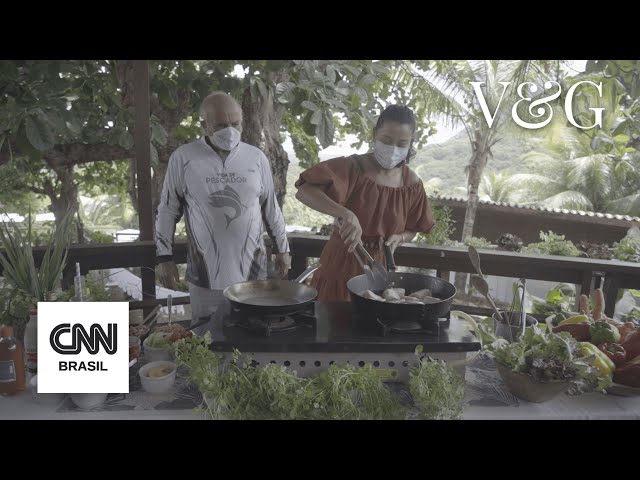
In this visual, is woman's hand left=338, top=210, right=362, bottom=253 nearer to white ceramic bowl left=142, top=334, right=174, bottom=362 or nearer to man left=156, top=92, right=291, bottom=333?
man left=156, top=92, right=291, bottom=333

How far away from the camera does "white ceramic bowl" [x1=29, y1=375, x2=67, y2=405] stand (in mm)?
1422

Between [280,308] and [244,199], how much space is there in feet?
3.20

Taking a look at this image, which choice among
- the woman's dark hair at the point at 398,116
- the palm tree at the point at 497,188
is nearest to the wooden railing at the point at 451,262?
the woman's dark hair at the point at 398,116

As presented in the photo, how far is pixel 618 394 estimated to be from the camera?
1555 mm

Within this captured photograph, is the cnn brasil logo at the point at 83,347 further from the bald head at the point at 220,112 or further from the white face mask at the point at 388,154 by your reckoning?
the white face mask at the point at 388,154

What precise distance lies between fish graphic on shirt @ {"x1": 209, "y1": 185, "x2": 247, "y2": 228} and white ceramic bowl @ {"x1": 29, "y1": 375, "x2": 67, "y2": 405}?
43.8 inches

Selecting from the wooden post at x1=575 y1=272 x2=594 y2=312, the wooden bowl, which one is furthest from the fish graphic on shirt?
the wooden post at x1=575 y1=272 x2=594 y2=312

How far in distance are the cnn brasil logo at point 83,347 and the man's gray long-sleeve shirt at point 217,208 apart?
90cm

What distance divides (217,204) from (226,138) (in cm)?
31

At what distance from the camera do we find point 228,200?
2332 mm

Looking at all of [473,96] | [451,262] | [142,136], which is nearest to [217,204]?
[142,136]
